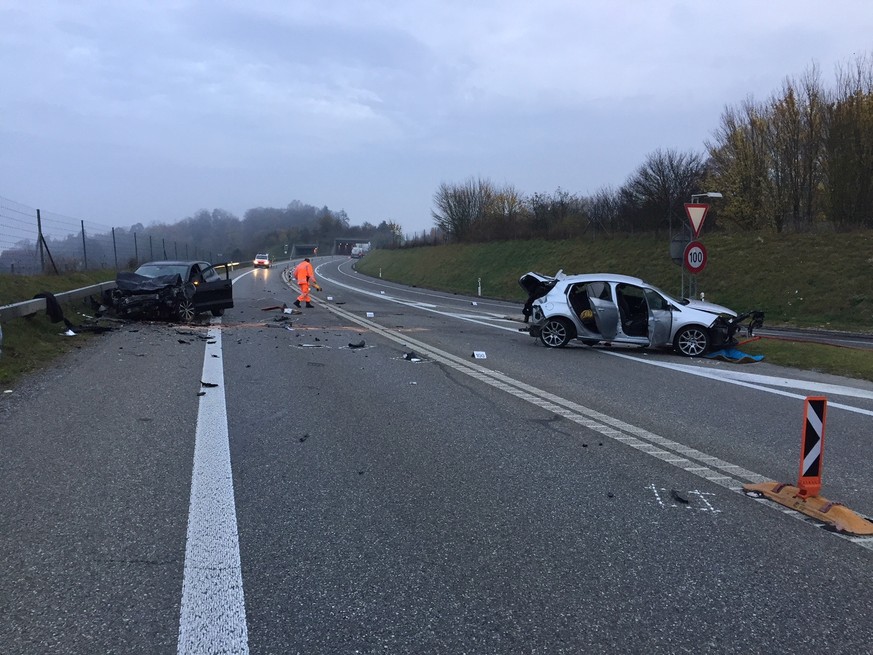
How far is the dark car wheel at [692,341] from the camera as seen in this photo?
42.8ft

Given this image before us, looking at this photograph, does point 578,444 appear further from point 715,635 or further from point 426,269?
point 426,269


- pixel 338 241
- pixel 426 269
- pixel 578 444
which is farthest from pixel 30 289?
pixel 338 241

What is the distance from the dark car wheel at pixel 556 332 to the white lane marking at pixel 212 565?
8.81 meters

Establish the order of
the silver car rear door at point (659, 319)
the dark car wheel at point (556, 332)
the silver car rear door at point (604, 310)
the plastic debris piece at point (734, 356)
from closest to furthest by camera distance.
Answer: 1. the plastic debris piece at point (734, 356)
2. the silver car rear door at point (659, 319)
3. the silver car rear door at point (604, 310)
4. the dark car wheel at point (556, 332)

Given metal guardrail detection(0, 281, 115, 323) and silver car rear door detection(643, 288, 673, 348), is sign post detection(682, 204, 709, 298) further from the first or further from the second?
metal guardrail detection(0, 281, 115, 323)

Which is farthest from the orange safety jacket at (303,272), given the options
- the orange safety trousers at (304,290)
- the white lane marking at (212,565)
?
the white lane marking at (212,565)

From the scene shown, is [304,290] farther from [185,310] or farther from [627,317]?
[627,317]

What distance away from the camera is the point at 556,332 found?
14.1 metres

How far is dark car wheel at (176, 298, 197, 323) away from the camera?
17531 millimetres

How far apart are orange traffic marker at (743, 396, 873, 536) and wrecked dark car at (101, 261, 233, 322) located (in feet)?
50.2

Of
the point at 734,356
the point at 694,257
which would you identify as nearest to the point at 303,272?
the point at 694,257

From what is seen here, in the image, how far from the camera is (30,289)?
1702cm

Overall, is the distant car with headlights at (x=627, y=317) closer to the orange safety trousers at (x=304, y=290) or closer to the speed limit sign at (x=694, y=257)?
the speed limit sign at (x=694, y=257)

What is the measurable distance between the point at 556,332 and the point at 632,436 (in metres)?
7.46
